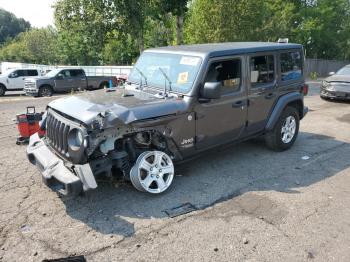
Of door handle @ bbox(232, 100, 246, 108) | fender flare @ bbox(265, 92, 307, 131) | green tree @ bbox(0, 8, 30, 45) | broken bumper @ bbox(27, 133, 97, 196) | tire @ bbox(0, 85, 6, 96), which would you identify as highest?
green tree @ bbox(0, 8, 30, 45)

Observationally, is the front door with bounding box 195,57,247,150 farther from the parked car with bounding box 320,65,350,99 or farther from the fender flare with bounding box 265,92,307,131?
the parked car with bounding box 320,65,350,99

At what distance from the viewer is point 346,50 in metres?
42.7

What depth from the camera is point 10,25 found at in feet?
437

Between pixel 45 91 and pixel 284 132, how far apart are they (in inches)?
597

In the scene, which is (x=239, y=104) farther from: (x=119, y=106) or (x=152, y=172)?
(x=119, y=106)

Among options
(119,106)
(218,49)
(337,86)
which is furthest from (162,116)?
(337,86)

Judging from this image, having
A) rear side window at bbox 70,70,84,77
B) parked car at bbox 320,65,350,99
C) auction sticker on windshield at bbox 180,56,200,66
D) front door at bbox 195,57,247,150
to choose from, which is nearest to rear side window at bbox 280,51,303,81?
front door at bbox 195,57,247,150

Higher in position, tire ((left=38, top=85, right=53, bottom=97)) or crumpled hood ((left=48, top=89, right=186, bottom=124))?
crumpled hood ((left=48, top=89, right=186, bottom=124))

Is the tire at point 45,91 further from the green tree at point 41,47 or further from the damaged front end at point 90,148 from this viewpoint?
the green tree at point 41,47

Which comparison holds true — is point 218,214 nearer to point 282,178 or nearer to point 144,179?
point 144,179

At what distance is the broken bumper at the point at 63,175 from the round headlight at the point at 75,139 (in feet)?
0.78

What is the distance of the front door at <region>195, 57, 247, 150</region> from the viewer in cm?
503

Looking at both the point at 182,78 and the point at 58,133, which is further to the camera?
the point at 182,78

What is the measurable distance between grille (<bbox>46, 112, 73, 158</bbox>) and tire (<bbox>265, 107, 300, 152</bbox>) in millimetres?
3786
